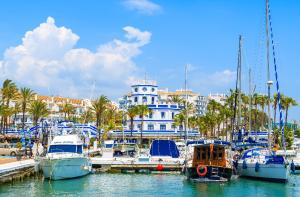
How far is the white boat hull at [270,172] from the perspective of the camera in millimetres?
45938

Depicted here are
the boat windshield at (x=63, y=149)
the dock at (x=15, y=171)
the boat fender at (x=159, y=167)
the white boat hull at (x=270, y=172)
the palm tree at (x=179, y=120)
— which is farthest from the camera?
the palm tree at (x=179, y=120)

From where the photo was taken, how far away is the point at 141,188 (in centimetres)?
4353

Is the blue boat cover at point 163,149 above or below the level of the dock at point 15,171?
above

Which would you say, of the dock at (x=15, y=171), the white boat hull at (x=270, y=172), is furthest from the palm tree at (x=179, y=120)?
the dock at (x=15, y=171)

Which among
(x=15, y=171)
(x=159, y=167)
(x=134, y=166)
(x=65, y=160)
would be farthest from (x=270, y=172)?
(x=15, y=171)

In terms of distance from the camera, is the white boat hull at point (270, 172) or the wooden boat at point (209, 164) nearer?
the white boat hull at point (270, 172)

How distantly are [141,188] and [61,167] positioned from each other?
8.19 metres

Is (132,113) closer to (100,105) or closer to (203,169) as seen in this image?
(100,105)

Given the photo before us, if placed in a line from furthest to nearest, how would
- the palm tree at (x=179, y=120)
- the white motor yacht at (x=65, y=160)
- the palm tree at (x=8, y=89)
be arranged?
the palm tree at (x=179, y=120)
the palm tree at (x=8, y=89)
the white motor yacht at (x=65, y=160)

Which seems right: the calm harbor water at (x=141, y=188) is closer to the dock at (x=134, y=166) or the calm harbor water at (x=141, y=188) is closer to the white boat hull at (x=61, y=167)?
the white boat hull at (x=61, y=167)

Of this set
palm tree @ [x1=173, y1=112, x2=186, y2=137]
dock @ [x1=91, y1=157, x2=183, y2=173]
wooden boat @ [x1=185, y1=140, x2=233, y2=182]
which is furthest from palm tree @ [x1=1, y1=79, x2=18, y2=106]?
wooden boat @ [x1=185, y1=140, x2=233, y2=182]

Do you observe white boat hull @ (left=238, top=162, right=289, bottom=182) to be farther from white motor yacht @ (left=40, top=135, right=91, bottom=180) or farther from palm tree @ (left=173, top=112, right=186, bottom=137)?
palm tree @ (left=173, top=112, right=186, bottom=137)

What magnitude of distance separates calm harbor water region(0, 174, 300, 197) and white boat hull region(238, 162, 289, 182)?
0.66 m

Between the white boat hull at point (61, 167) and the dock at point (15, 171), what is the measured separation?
2116 millimetres
